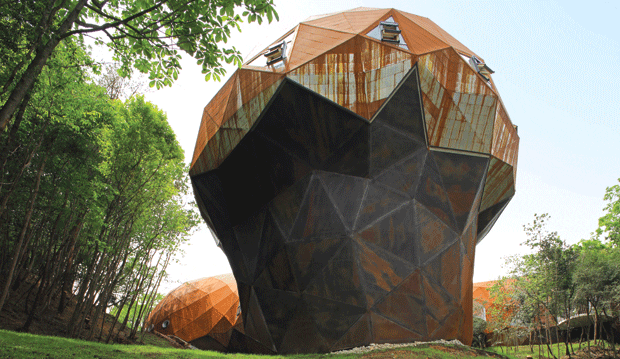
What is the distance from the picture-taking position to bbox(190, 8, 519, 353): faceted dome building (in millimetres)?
12797

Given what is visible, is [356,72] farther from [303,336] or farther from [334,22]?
[303,336]

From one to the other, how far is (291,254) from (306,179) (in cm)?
297

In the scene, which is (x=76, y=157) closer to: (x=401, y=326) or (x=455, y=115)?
(x=401, y=326)

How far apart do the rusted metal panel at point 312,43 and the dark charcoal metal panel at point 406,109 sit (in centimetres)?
258

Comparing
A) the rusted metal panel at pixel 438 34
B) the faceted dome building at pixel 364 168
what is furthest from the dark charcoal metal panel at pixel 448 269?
the rusted metal panel at pixel 438 34

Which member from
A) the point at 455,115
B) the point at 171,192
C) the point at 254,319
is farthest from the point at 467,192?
the point at 171,192

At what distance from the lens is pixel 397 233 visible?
13.5 m

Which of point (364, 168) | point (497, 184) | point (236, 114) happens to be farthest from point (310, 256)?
point (497, 184)

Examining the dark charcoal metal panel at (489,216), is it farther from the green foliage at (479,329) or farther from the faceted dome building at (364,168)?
the green foliage at (479,329)

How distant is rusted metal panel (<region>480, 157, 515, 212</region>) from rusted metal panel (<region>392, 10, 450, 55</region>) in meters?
5.09

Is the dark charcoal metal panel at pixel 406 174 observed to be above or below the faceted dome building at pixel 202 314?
above

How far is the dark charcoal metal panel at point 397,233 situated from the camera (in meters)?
13.3

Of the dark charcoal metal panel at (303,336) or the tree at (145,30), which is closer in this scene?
the tree at (145,30)

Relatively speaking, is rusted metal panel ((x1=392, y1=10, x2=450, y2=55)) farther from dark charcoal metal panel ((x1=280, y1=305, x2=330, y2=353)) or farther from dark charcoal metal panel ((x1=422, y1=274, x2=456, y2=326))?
dark charcoal metal panel ((x1=280, y1=305, x2=330, y2=353))
